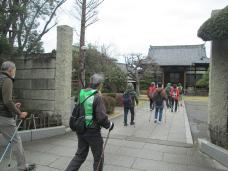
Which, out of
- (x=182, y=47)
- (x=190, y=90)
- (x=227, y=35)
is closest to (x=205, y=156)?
(x=227, y=35)

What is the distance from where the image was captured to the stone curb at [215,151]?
5.11 metres

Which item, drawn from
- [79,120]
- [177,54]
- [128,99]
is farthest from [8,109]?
[177,54]

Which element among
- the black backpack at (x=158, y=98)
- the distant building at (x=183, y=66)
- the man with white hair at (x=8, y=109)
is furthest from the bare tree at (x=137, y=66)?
the man with white hair at (x=8, y=109)

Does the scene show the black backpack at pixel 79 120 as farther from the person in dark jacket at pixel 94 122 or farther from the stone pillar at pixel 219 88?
the stone pillar at pixel 219 88

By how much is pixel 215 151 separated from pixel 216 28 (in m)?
2.56

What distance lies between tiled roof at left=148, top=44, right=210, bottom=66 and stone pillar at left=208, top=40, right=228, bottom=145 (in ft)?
99.1

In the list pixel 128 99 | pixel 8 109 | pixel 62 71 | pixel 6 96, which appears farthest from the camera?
pixel 128 99

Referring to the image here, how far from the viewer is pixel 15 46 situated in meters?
9.24

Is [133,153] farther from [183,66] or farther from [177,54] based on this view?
[177,54]

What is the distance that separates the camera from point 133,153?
5906 millimetres

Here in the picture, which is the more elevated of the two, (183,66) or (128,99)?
(183,66)

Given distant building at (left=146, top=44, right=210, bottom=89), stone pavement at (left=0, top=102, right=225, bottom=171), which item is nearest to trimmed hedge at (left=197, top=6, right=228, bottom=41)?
stone pavement at (left=0, top=102, right=225, bottom=171)

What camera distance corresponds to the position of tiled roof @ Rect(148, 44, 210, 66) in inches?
1471

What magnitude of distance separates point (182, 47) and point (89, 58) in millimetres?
24135
